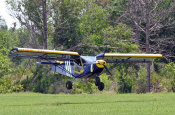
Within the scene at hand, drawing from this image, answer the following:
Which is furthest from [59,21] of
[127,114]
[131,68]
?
[127,114]

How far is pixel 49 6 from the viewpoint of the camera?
41.8 metres

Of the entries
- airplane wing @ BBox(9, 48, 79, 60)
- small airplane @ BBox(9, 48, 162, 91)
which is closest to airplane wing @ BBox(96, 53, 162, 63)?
small airplane @ BBox(9, 48, 162, 91)

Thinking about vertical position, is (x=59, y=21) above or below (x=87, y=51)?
above

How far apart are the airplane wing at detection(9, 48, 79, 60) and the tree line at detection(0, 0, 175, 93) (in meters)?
11.5

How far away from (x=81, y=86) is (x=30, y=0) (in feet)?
40.0

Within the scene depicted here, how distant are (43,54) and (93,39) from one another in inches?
768

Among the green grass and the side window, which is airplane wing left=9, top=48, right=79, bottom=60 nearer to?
the side window

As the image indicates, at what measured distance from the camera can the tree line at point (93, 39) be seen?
35656 millimetres

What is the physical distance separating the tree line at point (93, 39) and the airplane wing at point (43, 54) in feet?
37.6

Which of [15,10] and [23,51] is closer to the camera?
[23,51]

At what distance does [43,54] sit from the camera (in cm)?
2352

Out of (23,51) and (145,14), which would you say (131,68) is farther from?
(23,51)

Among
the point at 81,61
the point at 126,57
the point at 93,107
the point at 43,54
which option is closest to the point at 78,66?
the point at 81,61

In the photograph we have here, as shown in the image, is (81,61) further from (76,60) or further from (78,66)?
(76,60)
